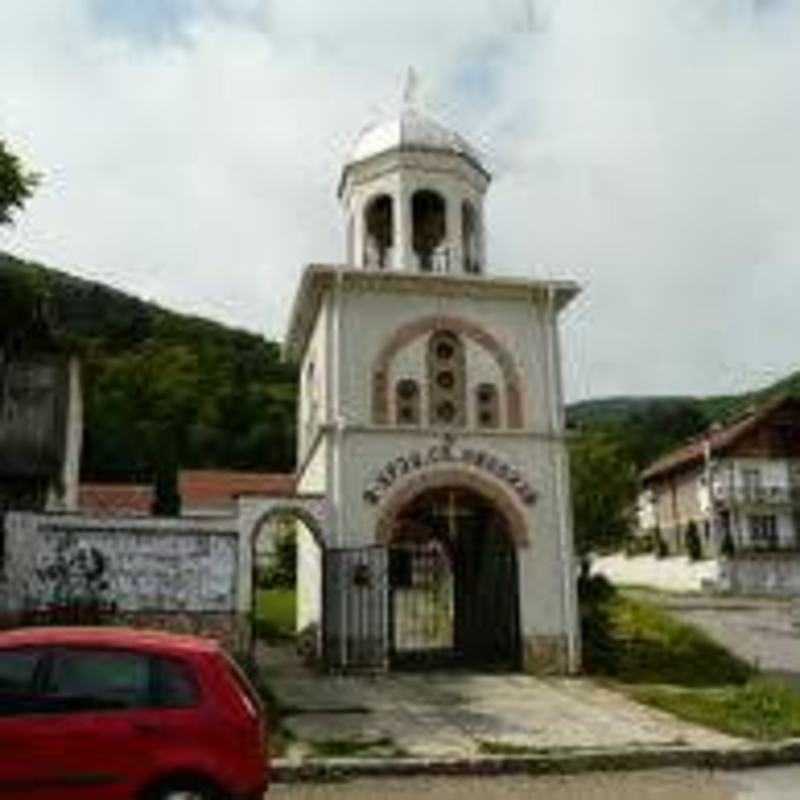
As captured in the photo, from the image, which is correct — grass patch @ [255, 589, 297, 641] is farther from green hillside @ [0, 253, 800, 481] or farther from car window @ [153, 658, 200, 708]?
car window @ [153, 658, 200, 708]

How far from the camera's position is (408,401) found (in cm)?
2797

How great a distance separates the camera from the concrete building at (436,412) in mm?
26844

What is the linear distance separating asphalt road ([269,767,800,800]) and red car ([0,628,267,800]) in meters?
4.05

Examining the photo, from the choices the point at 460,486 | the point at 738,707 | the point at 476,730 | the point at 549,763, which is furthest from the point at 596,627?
the point at 549,763

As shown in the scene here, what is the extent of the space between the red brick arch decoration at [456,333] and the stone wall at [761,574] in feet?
116

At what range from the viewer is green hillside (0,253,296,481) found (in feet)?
229

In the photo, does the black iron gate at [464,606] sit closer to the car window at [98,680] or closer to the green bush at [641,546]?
the car window at [98,680]

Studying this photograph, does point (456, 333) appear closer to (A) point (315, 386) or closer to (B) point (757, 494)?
(A) point (315, 386)

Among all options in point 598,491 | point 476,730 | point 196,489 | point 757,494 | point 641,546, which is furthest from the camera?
point 641,546

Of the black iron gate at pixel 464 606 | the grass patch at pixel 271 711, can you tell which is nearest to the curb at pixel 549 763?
the grass patch at pixel 271 711

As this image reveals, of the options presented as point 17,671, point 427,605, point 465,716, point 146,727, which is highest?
point 427,605

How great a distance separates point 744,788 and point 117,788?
807 cm

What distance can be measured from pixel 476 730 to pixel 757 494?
5066 cm

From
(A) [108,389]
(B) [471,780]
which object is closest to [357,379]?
(B) [471,780]
